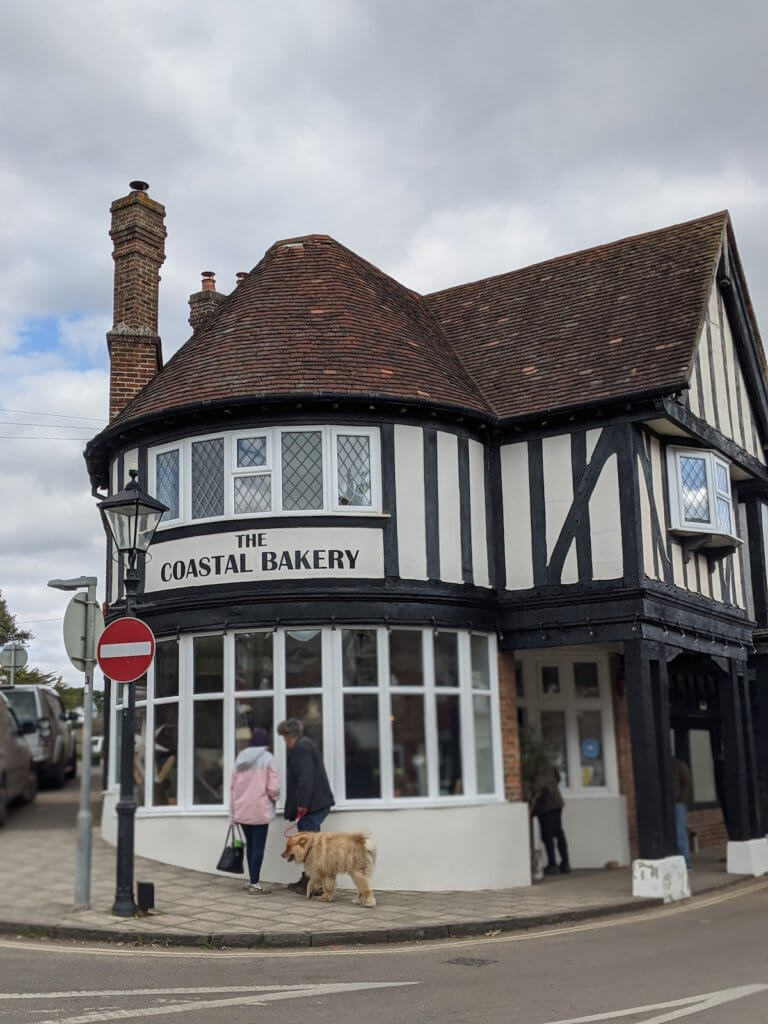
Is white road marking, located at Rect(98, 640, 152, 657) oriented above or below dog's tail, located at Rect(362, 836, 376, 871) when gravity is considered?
above

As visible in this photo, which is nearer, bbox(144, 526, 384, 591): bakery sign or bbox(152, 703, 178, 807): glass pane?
bbox(144, 526, 384, 591): bakery sign

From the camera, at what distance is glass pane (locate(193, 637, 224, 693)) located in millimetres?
14758

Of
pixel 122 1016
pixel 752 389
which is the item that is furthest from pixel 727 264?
pixel 122 1016

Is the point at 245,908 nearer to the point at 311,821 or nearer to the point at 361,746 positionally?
the point at 311,821

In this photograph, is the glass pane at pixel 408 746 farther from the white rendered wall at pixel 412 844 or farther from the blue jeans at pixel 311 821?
the blue jeans at pixel 311 821

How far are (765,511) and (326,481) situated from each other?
32.8 feet

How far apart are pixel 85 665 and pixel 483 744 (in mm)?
5775

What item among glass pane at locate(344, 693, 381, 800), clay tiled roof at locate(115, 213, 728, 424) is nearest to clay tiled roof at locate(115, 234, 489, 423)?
clay tiled roof at locate(115, 213, 728, 424)

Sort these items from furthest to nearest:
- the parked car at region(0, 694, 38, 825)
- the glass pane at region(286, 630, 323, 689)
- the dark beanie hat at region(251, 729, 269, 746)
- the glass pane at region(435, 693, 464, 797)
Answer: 1. the parked car at region(0, 694, 38, 825)
2. the glass pane at region(435, 693, 464, 797)
3. the glass pane at region(286, 630, 323, 689)
4. the dark beanie hat at region(251, 729, 269, 746)

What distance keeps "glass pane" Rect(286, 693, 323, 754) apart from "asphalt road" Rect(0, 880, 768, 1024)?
13.7ft

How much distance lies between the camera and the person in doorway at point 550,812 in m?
15.9

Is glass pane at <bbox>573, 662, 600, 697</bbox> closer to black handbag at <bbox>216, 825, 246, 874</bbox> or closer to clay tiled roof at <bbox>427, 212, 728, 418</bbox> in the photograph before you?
clay tiled roof at <bbox>427, 212, 728, 418</bbox>

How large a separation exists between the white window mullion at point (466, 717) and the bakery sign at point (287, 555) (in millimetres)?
1559

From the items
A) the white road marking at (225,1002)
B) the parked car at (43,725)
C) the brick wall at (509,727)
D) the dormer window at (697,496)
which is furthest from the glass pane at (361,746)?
the parked car at (43,725)
